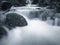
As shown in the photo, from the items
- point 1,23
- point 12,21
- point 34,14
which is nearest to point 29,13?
point 34,14

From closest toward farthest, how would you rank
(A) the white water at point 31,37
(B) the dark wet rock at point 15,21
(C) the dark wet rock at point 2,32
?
(C) the dark wet rock at point 2,32, (A) the white water at point 31,37, (B) the dark wet rock at point 15,21

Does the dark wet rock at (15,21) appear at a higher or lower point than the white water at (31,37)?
higher

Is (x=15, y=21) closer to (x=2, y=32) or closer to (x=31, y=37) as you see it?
(x=31, y=37)

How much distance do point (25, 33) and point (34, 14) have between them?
6.68 m

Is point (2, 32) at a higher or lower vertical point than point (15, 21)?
lower

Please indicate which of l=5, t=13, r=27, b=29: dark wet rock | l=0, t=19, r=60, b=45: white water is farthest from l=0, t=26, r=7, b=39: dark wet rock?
l=5, t=13, r=27, b=29: dark wet rock

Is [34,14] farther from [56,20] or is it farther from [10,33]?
[10,33]

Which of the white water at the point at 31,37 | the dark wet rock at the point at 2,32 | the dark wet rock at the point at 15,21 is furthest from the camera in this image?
the dark wet rock at the point at 15,21

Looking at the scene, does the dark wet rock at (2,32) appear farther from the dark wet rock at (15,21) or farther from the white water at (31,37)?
the dark wet rock at (15,21)

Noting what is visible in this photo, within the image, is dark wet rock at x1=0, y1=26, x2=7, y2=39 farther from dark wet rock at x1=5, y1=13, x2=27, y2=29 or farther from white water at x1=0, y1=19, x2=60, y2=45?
dark wet rock at x1=5, y1=13, x2=27, y2=29

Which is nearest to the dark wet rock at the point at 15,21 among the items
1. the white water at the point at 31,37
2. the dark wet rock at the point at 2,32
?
the white water at the point at 31,37

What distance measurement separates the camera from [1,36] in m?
9.01

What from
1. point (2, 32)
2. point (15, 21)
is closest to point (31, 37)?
point (2, 32)

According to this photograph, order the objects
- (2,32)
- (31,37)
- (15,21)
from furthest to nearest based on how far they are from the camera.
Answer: (15,21) → (31,37) → (2,32)
